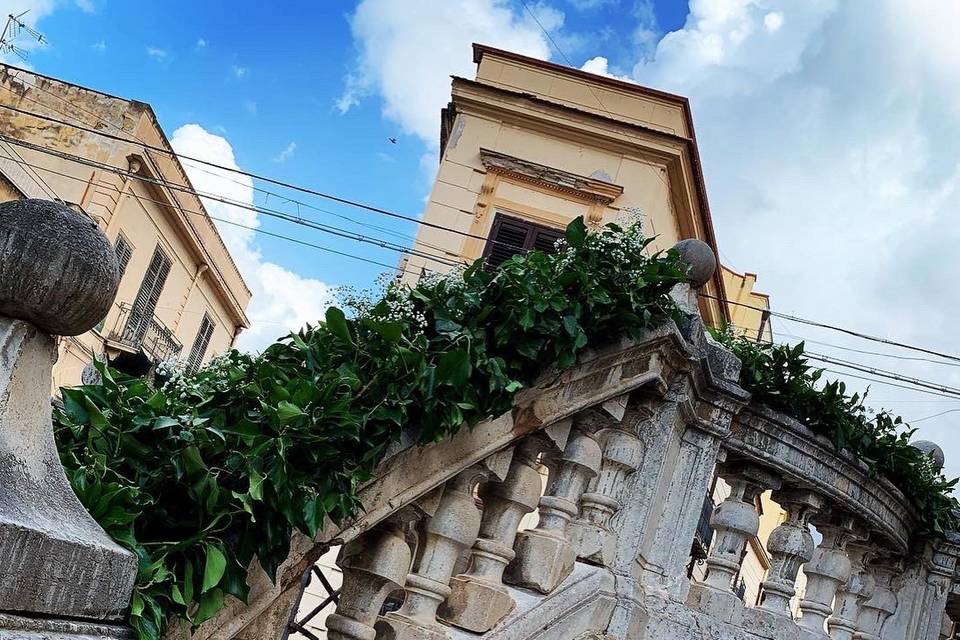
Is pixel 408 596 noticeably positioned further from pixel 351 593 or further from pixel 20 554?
pixel 20 554

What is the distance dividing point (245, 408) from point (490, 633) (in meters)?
1.14

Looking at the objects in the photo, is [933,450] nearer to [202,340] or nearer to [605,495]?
[605,495]

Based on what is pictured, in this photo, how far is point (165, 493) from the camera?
2727 mm

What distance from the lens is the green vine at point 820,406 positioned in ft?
14.3

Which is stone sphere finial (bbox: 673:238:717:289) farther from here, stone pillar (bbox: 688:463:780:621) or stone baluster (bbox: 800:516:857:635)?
stone baluster (bbox: 800:516:857:635)

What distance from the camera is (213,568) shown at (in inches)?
100

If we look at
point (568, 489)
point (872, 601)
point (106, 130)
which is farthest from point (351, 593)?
point (106, 130)

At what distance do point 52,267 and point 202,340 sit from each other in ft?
98.3

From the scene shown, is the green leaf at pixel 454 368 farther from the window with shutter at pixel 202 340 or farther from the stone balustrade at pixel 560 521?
the window with shutter at pixel 202 340

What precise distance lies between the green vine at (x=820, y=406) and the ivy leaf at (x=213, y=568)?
251 cm

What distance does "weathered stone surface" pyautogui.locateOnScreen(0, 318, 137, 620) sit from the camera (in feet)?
6.85

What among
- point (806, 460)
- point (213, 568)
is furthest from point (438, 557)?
point (806, 460)

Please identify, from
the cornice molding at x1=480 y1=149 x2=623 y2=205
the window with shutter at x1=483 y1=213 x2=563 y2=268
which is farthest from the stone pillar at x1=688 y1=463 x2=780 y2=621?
the cornice molding at x1=480 y1=149 x2=623 y2=205

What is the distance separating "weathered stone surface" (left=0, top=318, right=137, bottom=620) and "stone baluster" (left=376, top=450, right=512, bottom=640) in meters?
1.04
